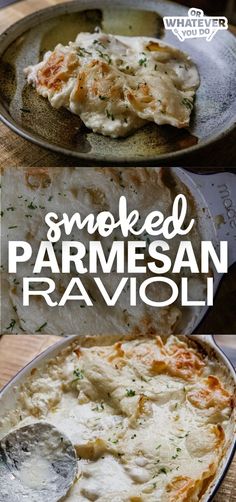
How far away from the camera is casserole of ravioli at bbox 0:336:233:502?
1156 millimetres

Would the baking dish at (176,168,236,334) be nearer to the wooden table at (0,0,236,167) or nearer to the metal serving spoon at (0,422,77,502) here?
the wooden table at (0,0,236,167)

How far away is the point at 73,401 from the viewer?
1281mm

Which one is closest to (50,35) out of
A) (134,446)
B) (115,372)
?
(115,372)

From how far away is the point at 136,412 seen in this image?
4.06 feet

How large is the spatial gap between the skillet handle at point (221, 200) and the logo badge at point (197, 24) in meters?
0.25

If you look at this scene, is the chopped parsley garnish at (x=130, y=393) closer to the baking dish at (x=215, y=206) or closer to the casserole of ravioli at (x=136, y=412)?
the casserole of ravioli at (x=136, y=412)

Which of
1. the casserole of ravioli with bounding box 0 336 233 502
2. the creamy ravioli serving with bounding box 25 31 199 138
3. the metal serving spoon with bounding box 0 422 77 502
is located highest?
the creamy ravioli serving with bounding box 25 31 199 138

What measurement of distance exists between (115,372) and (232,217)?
336 mm

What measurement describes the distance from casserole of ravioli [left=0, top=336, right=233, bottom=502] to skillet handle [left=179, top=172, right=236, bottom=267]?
222 millimetres

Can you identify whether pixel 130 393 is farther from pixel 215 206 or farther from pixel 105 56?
pixel 105 56

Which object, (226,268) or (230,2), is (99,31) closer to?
(230,2)

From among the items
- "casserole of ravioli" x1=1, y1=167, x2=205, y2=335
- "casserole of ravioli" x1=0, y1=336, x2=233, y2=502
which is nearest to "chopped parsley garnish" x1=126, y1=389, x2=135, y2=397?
"casserole of ravioli" x1=0, y1=336, x2=233, y2=502

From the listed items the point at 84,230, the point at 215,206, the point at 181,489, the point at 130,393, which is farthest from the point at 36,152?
the point at 181,489

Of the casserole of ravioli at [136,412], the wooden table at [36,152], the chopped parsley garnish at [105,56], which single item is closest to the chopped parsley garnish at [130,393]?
the casserole of ravioli at [136,412]
